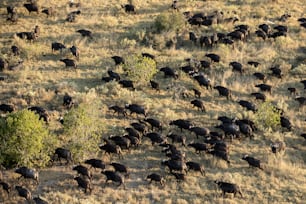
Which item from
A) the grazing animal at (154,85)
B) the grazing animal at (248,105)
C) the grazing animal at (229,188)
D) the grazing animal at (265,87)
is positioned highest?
the grazing animal at (154,85)

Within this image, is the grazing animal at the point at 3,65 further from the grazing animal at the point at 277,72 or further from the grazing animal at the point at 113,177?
the grazing animal at the point at 277,72

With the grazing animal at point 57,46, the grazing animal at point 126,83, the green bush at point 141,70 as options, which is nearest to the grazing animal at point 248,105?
the green bush at point 141,70

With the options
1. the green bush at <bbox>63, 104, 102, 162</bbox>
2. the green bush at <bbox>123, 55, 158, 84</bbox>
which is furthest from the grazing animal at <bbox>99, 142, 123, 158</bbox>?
the green bush at <bbox>123, 55, 158, 84</bbox>

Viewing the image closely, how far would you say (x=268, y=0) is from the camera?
45625 millimetres

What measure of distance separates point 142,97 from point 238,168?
7.80 meters

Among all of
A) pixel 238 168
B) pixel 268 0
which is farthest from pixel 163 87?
pixel 268 0

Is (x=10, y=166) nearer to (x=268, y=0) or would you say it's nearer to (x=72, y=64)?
(x=72, y=64)

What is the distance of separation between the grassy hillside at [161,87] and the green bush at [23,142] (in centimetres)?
65

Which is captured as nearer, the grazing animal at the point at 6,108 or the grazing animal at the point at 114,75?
the grazing animal at the point at 6,108

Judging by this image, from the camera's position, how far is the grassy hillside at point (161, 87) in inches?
913

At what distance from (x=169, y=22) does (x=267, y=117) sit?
43.8 ft

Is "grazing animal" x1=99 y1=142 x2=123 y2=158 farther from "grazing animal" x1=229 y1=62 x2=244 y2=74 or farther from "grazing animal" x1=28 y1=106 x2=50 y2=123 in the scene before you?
"grazing animal" x1=229 y1=62 x2=244 y2=74

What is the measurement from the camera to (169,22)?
38.5m

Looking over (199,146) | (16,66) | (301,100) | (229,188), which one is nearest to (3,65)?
(16,66)
